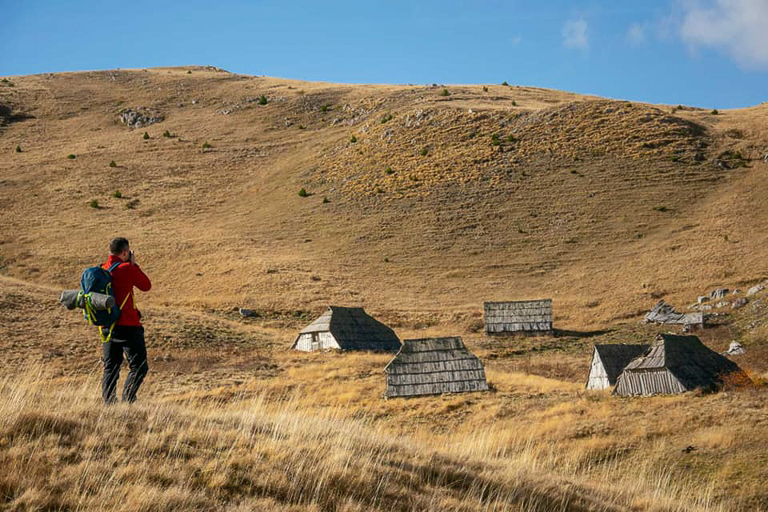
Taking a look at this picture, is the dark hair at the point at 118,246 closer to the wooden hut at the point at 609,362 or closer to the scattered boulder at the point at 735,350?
the wooden hut at the point at 609,362

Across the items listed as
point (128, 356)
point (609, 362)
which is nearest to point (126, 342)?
point (128, 356)

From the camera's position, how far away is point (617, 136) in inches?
3157

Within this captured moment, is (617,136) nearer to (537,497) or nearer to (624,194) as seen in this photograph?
(624,194)

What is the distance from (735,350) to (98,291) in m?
33.9

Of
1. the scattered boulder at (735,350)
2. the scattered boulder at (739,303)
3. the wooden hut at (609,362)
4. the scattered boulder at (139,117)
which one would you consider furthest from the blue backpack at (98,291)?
the scattered boulder at (139,117)

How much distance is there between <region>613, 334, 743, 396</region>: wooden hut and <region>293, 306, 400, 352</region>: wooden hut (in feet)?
50.5

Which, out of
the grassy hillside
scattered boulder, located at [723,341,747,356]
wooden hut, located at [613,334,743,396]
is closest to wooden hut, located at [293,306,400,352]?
the grassy hillside

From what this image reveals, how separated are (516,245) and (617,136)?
2387 centimetres

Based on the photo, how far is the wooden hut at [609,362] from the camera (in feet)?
99.3

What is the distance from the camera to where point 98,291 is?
9344mm

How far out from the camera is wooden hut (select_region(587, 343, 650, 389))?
3028 centimetres

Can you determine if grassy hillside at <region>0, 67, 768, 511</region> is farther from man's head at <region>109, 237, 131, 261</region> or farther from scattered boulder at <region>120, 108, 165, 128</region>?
man's head at <region>109, 237, 131, 261</region>

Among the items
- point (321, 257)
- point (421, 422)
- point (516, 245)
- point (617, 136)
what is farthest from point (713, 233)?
point (421, 422)

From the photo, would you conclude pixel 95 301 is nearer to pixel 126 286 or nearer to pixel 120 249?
pixel 126 286
